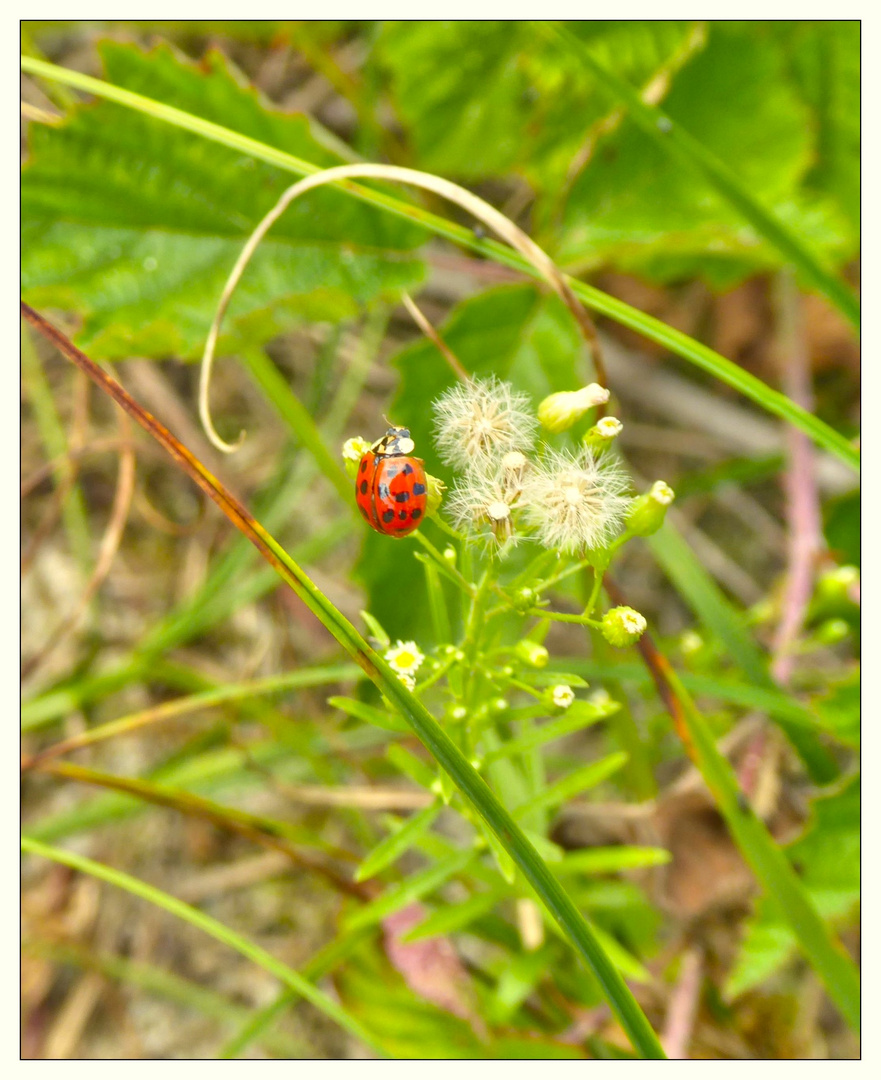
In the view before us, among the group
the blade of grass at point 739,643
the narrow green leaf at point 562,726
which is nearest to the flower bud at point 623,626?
the narrow green leaf at point 562,726

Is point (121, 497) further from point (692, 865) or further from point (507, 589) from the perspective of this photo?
point (692, 865)

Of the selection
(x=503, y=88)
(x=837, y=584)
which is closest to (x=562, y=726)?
(x=837, y=584)

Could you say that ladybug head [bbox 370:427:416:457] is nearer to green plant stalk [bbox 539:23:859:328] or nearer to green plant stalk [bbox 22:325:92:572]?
green plant stalk [bbox 539:23:859:328]

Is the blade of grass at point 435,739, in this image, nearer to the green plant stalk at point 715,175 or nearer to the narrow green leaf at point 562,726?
the narrow green leaf at point 562,726

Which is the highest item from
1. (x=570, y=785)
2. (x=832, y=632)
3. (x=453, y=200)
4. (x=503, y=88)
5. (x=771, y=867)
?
(x=503, y=88)

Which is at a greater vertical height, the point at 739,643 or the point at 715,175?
Answer: the point at 715,175

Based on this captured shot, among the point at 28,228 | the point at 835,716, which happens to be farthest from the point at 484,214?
the point at 835,716

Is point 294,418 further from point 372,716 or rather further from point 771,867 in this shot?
point 771,867
